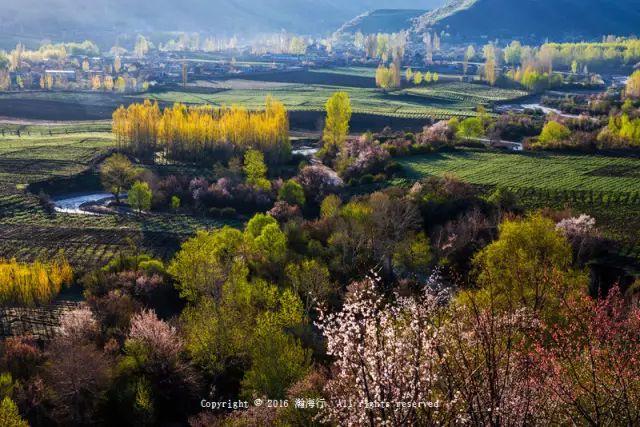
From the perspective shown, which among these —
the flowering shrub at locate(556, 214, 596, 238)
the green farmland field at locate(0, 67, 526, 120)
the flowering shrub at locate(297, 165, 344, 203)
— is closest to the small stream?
the flowering shrub at locate(297, 165, 344, 203)

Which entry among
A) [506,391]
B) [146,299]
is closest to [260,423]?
[506,391]

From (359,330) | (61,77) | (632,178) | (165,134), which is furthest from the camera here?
(61,77)

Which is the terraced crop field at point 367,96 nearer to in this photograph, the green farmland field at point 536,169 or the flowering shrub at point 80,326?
the green farmland field at point 536,169

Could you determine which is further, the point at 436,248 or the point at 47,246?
the point at 47,246

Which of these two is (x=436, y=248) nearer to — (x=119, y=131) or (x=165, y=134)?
(x=165, y=134)

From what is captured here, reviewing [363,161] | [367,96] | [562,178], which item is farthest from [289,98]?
[562,178]

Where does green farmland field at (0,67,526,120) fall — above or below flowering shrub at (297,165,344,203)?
above

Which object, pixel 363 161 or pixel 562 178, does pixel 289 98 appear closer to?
pixel 363 161

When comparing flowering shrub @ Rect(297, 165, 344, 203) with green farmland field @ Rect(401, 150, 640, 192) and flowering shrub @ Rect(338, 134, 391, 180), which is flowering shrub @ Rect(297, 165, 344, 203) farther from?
green farmland field @ Rect(401, 150, 640, 192)
